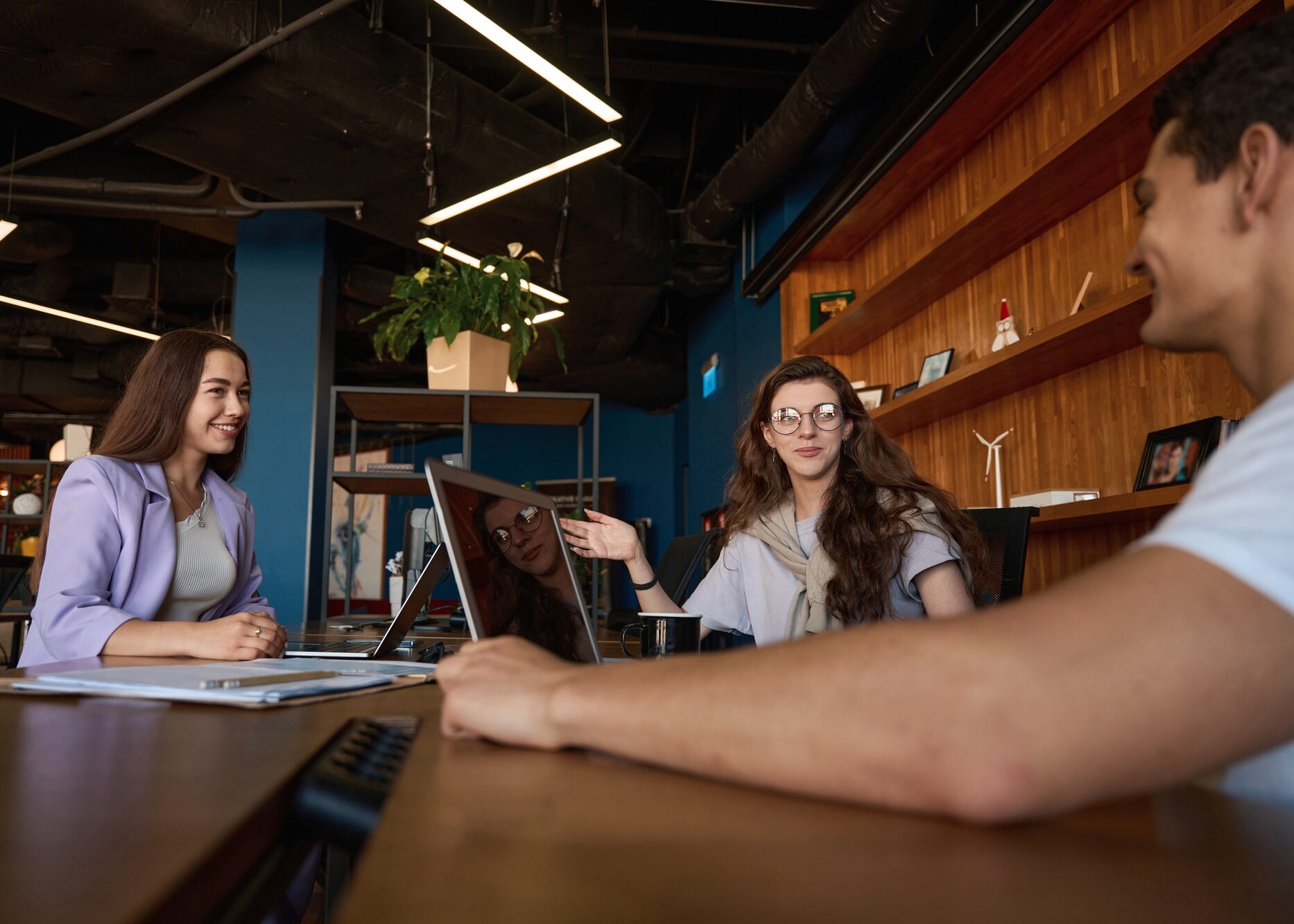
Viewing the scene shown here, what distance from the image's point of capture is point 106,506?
70.6 inches

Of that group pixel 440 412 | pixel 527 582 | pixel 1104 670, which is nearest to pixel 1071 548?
pixel 440 412

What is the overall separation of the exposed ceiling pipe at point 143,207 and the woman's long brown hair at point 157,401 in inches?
150

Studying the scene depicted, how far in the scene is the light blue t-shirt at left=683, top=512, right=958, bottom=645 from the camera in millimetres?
1953

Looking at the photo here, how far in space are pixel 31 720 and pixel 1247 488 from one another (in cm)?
A: 100

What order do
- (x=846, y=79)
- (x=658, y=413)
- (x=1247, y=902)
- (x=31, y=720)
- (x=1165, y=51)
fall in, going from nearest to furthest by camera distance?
(x=1247, y=902) → (x=31, y=720) → (x=1165, y=51) → (x=846, y=79) → (x=658, y=413)

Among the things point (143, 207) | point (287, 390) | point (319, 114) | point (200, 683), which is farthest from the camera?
point (287, 390)

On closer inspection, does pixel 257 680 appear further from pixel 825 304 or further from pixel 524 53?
pixel 825 304

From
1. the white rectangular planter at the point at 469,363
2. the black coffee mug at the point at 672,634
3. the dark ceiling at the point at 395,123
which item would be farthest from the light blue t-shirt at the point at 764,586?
the dark ceiling at the point at 395,123

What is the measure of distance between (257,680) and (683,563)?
7.51 feet

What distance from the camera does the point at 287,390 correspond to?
19.8ft

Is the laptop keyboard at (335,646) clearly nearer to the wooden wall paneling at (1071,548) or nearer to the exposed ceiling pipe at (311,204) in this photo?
the wooden wall paneling at (1071,548)

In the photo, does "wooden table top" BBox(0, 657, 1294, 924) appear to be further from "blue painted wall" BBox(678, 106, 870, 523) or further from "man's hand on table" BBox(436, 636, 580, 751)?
"blue painted wall" BBox(678, 106, 870, 523)

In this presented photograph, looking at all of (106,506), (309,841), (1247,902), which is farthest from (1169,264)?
(106,506)

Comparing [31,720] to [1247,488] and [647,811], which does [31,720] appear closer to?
[647,811]
